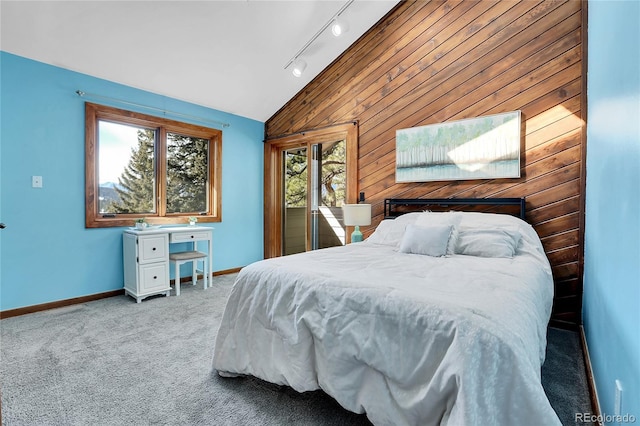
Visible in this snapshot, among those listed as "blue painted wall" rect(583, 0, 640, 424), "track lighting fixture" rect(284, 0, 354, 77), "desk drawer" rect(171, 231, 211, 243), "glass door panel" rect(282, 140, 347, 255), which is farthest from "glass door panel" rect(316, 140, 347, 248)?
"blue painted wall" rect(583, 0, 640, 424)

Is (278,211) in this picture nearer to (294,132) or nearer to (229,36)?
(294,132)

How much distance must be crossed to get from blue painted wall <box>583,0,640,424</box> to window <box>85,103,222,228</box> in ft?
13.4

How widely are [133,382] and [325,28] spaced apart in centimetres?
381

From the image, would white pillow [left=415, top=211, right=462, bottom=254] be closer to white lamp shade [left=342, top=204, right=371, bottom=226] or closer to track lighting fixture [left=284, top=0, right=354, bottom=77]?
white lamp shade [left=342, top=204, right=371, bottom=226]

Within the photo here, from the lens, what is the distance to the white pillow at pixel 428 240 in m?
2.39

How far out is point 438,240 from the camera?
2.41 meters

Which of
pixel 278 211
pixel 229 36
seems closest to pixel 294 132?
pixel 278 211

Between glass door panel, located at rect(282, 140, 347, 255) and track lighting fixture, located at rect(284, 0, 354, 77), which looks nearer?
track lighting fixture, located at rect(284, 0, 354, 77)

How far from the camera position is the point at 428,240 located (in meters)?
2.43

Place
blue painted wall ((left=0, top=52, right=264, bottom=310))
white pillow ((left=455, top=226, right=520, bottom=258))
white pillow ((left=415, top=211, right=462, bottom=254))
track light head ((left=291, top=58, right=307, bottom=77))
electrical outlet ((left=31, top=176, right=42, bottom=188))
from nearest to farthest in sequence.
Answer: white pillow ((left=455, top=226, right=520, bottom=258)), white pillow ((left=415, top=211, right=462, bottom=254)), blue painted wall ((left=0, top=52, right=264, bottom=310)), electrical outlet ((left=31, top=176, right=42, bottom=188)), track light head ((left=291, top=58, right=307, bottom=77))

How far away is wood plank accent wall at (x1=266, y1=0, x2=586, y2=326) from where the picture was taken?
8.83 ft

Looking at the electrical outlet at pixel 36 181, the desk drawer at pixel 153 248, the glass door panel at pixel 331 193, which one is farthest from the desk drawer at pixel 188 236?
the glass door panel at pixel 331 193

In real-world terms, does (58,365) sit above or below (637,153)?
below

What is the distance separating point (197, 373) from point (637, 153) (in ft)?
7.54
